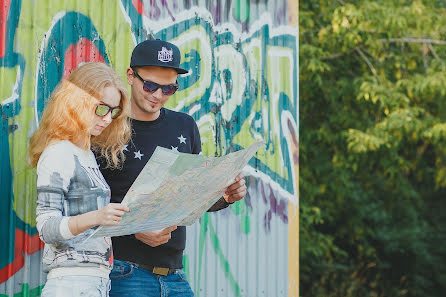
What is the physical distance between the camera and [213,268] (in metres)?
4.29

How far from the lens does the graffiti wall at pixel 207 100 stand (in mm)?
3400

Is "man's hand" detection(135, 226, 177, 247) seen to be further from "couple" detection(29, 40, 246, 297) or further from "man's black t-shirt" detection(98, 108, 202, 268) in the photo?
"man's black t-shirt" detection(98, 108, 202, 268)

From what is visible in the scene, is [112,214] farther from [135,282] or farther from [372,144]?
[372,144]

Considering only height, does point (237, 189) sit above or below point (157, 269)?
above

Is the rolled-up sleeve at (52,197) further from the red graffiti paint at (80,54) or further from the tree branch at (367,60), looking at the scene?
the tree branch at (367,60)

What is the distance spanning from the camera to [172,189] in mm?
2307

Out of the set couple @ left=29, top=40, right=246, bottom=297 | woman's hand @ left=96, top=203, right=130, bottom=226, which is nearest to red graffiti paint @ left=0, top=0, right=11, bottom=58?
couple @ left=29, top=40, right=246, bottom=297

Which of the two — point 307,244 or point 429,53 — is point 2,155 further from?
point 429,53

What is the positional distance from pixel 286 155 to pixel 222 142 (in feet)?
1.81

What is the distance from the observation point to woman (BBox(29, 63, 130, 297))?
2312 mm

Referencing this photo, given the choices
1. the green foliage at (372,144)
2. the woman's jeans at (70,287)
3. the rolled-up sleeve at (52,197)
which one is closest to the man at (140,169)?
the woman's jeans at (70,287)

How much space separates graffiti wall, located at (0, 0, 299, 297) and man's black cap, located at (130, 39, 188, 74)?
77 centimetres

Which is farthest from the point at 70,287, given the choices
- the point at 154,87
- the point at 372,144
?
the point at 372,144

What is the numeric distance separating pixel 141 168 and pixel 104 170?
16 centimetres
